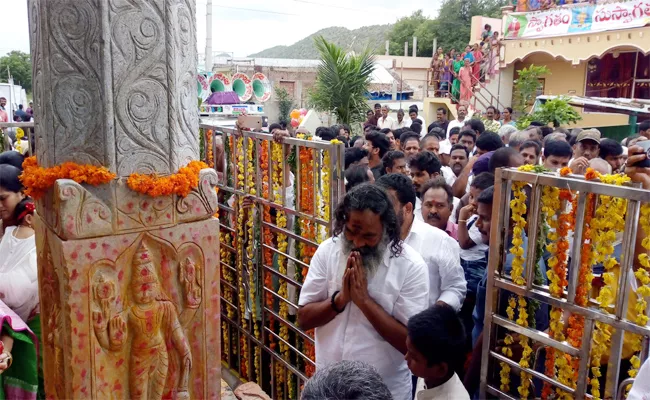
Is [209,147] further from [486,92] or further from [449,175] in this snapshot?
[486,92]

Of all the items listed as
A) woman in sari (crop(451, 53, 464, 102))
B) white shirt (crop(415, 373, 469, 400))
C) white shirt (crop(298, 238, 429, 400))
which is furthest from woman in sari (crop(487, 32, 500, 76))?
white shirt (crop(415, 373, 469, 400))

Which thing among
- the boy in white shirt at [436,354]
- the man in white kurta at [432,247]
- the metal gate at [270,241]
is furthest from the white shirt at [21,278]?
the boy in white shirt at [436,354]

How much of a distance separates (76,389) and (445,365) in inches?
65.7

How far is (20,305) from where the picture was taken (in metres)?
3.24

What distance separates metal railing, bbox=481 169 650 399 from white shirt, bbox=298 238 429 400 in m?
0.34

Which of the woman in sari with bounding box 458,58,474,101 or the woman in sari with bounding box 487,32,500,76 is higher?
the woman in sari with bounding box 487,32,500,76

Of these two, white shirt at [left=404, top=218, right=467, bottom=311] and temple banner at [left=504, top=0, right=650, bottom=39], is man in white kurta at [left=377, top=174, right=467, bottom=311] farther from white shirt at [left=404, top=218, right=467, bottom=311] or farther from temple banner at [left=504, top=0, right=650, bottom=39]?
temple banner at [left=504, top=0, right=650, bottom=39]

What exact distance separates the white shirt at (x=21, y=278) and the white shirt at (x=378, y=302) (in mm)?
1652

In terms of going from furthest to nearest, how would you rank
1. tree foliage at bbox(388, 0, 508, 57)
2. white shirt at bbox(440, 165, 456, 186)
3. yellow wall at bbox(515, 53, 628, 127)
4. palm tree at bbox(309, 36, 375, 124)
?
tree foliage at bbox(388, 0, 508, 57) < yellow wall at bbox(515, 53, 628, 127) < palm tree at bbox(309, 36, 375, 124) < white shirt at bbox(440, 165, 456, 186)

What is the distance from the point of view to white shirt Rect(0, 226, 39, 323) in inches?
126

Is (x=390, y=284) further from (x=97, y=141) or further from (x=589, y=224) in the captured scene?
(x=97, y=141)

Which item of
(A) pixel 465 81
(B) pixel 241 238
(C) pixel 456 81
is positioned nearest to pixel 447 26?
(C) pixel 456 81

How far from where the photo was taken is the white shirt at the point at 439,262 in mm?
3010

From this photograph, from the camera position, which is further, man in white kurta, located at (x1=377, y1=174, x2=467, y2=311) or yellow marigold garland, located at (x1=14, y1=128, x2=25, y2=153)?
yellow marigold garland, located at (x1=14, y1=128, x2=25, y2=153)
